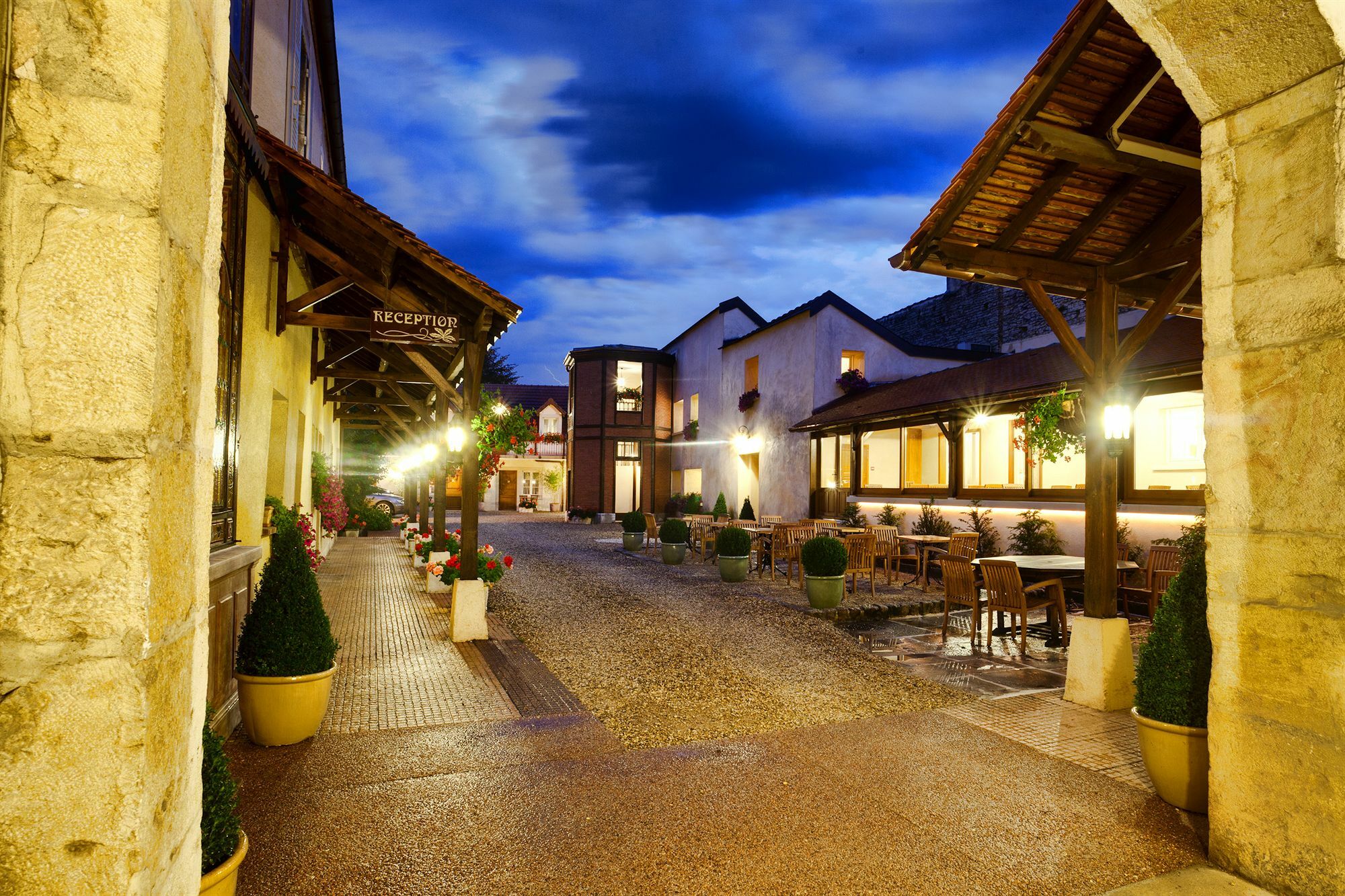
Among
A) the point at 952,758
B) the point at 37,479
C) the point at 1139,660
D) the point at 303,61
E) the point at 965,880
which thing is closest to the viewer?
the point at 37,479

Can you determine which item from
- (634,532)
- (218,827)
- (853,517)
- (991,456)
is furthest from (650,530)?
(218,827)

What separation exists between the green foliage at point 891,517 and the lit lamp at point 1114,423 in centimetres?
894

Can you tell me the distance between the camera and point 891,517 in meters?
14.1

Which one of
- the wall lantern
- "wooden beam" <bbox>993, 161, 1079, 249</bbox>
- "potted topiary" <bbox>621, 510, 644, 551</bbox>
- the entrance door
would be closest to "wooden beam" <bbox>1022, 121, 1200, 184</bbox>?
"wooden beam" <bbox>993, 161, 1079, 249</bbox>

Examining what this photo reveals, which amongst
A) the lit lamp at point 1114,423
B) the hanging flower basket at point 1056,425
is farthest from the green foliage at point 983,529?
the lit lamp at point 1114,423

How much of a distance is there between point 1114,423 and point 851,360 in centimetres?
1274

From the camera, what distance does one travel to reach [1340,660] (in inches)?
99.3

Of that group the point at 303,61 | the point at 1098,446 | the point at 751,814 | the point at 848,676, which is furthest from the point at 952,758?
the point at 303,61

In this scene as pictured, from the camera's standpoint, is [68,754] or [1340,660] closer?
[68,754]

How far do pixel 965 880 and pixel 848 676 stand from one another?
3108mm

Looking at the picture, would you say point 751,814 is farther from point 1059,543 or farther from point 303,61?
point 303,61

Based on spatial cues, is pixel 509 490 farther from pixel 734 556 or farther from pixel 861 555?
pixel 861 555

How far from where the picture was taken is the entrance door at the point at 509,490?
37.7 meters

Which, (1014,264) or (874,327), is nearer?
(1014,264)
